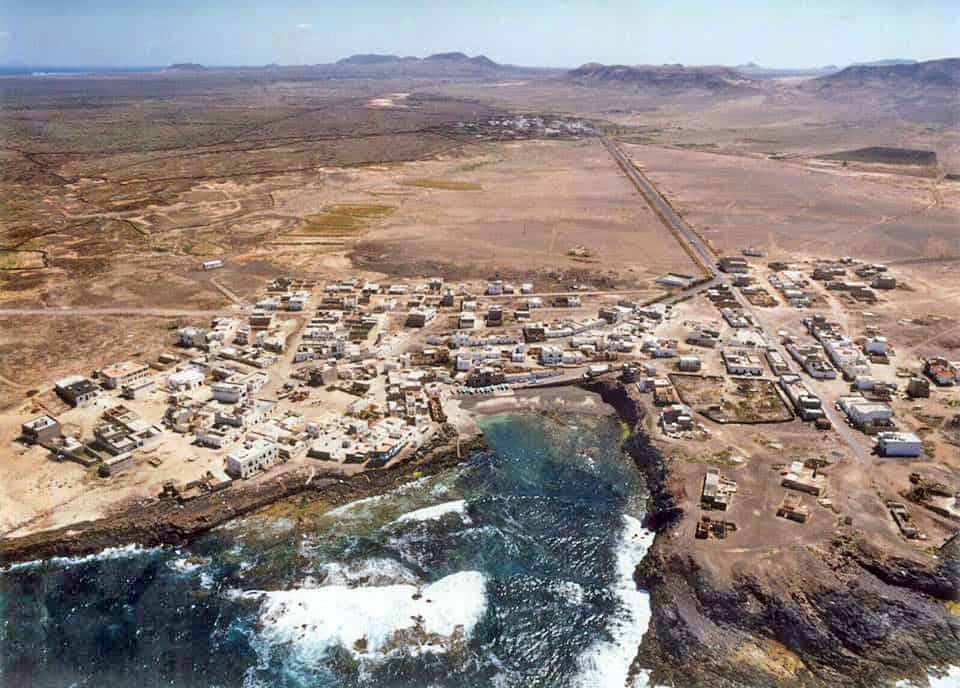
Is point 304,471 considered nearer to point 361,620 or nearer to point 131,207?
point 361,620

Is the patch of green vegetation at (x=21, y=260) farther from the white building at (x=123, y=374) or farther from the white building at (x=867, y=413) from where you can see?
the white building at (x=867, y=413)

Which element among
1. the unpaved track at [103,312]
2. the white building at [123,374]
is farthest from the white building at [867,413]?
the unpaved track at [103,312]

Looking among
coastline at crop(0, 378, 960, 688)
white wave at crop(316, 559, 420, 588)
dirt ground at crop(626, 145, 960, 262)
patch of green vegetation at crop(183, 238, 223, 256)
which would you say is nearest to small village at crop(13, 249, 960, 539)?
coastline at crop(0, 378, 960, 688)

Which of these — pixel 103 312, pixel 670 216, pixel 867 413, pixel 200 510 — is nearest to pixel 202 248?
pixel 103 312

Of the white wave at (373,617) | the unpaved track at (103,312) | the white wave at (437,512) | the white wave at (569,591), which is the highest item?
the unpaved track at (103,312)

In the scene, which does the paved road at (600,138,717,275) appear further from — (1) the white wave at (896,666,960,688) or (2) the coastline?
(1) the white wave at (896,666,960,688)

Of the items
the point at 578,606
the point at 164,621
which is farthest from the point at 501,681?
the point at 164,621
